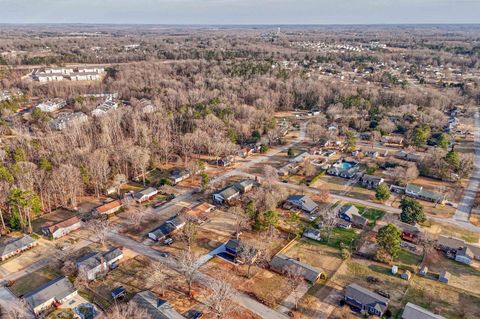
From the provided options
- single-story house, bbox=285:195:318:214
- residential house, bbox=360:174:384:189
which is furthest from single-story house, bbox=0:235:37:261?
residential house, bbox=360:174:384:189

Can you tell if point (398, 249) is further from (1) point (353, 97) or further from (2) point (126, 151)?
(1) point (353, 97)

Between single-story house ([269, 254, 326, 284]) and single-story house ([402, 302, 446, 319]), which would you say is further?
single-story house ([269, 254, 326, 284])

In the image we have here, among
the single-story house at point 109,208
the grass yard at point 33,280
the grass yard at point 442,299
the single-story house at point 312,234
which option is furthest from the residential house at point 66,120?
the grass yard at point 442,299

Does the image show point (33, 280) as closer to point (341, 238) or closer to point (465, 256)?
point (341, 238)

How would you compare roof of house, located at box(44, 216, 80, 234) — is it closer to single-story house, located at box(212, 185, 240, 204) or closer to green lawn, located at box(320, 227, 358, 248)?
single-story house, located at box(212, 185, 240, 204)

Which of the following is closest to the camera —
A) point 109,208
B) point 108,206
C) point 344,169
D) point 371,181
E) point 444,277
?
point 444,277

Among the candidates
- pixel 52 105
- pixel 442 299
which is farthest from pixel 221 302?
pixel 52 105
